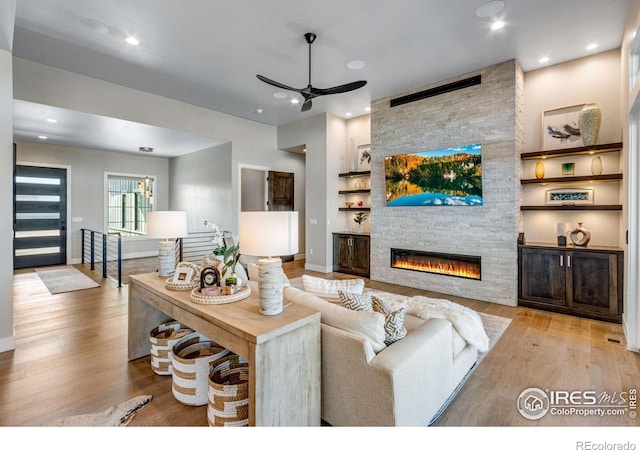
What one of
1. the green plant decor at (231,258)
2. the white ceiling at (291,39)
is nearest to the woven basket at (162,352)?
the green plant decor at (231,258)

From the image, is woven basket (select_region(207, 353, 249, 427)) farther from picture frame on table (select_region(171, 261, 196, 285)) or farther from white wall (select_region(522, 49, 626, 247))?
white wall (select_region(522, 49, 626, 247))

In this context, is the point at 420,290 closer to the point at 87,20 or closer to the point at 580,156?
the point at 580,156

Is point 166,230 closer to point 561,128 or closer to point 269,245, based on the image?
point 269,245

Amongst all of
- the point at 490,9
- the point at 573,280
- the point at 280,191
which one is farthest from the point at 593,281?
the point at 280,191

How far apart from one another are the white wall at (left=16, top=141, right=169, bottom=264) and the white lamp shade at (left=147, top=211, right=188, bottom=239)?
6663 millimetres

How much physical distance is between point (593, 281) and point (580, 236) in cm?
61

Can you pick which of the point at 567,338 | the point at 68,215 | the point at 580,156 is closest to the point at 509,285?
the point at 567,338

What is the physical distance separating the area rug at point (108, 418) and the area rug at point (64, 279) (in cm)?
401

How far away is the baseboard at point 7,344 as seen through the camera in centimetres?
291

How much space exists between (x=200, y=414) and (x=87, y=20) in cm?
416

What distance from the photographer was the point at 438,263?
5.17 meters

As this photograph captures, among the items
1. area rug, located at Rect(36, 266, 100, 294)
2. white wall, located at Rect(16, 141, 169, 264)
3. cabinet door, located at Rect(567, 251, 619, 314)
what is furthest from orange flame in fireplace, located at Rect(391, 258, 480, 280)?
white wall, located at Rect(16, 141, 169, 264)

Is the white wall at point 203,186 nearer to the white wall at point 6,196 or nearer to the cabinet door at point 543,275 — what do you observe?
the white wall at point 6,196

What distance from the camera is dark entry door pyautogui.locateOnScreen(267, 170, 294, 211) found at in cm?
742
